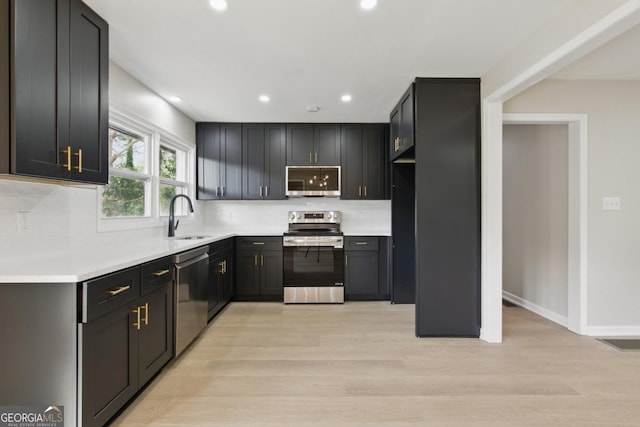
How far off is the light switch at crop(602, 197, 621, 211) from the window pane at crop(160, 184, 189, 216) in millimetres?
4487

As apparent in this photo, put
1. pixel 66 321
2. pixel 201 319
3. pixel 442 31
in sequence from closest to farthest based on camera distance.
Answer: pixel 66 321, pixel 442 31, pixel 201 319

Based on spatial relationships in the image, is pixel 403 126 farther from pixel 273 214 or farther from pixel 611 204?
pixel 273 214

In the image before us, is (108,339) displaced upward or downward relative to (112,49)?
downward

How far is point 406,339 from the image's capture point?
290cm

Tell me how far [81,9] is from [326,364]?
2829 mm

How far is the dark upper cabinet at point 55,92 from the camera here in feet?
4.81

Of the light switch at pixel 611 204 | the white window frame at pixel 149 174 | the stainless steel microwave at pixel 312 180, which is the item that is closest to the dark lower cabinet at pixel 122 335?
the white window frame at pixel 149 174

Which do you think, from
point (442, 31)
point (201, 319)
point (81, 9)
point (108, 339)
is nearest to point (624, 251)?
point (442, 31)

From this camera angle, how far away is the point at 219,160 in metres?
4.41

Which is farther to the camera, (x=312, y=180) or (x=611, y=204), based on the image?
(x=312, y=180)

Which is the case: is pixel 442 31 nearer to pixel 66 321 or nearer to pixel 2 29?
pixel 2 29

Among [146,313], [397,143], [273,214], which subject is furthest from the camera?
[273,214]

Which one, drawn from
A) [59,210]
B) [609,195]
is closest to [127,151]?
[59,210]

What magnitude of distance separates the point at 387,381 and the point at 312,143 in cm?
314
